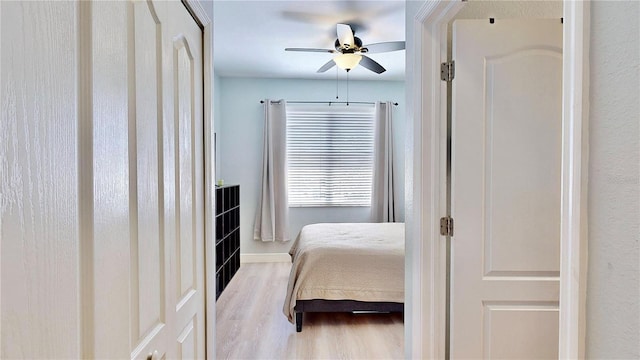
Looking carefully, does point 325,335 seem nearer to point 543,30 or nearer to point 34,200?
point 543,30

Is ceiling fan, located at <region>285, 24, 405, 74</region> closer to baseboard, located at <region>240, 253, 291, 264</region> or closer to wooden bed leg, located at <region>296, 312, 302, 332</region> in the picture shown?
wooden bed leg, located at <region>296, 312, 302, 332</region>

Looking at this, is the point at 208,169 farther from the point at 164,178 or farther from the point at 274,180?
the point at 274,180

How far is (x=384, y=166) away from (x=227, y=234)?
7.83 ft

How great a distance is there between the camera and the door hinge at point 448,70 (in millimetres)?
1650

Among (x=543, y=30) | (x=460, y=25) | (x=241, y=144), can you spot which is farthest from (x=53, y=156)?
(x=241, y=144)

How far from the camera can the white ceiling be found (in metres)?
3.08

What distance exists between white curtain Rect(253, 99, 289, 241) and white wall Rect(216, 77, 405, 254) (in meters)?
0.14

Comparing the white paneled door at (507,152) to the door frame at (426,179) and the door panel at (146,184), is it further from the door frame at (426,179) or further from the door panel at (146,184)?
the door panel at (146,184)

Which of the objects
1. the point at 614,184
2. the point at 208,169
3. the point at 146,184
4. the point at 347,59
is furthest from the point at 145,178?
the point at 347,59

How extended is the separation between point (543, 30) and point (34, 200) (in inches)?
74.1

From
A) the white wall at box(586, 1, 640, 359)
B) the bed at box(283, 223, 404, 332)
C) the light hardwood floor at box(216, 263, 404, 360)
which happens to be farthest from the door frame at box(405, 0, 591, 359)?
the bed at box(283, 223, 404, 332)

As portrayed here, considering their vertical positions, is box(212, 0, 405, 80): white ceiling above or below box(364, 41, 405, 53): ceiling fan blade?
above

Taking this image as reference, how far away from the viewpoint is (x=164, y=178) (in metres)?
0.99

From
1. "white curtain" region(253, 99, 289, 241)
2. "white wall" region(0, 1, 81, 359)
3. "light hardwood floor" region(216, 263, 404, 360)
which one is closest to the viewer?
"white wall" region(0, 1, 81, 359)
